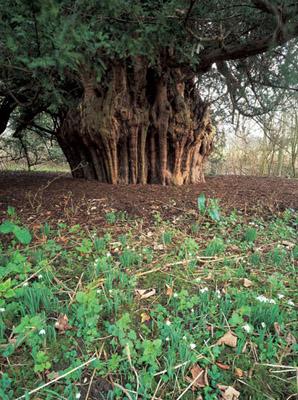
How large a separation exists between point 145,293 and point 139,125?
3.09 meters

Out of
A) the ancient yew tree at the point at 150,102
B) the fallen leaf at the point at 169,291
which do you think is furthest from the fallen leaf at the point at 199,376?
the ancient yew tree at the point at 150,102

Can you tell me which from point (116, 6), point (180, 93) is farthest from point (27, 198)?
point (180, 93)

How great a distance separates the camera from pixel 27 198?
3.35 meters

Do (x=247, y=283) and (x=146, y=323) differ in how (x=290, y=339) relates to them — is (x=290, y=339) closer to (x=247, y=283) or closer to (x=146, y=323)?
(x=247, y=283)

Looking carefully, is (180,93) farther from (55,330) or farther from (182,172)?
(55,330)

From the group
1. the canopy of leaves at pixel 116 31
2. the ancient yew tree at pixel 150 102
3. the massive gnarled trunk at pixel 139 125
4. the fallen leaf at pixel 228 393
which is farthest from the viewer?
the massive gnarled trunk at pixel 139 125

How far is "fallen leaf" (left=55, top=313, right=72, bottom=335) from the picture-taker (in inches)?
51.8

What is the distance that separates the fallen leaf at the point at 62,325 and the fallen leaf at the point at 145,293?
0.49m

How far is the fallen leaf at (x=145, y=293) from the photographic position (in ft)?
5.24

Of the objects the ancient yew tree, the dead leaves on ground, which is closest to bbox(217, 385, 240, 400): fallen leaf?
the dead leaves on ground

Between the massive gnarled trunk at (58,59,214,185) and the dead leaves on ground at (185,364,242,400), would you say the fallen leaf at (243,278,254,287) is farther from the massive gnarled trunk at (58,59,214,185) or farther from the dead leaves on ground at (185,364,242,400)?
the massive gnarled trunk at (58,59,214,185)

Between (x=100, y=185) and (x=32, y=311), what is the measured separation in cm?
288

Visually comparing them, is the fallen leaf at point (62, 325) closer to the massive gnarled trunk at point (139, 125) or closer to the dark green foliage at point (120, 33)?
the dark green foliage at point (120, 33)

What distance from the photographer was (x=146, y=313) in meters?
1.45
